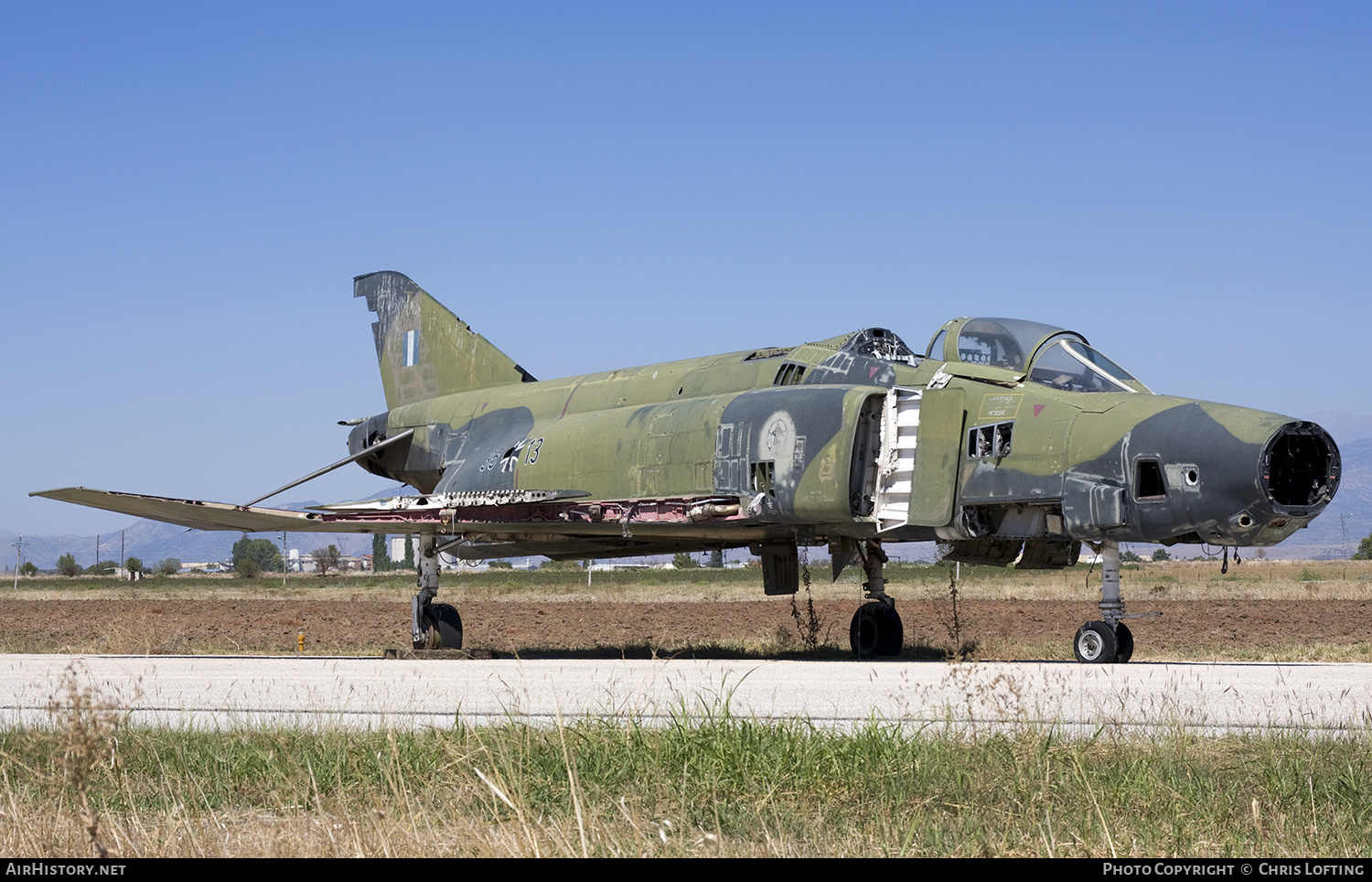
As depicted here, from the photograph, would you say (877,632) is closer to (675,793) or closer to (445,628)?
(445,628)

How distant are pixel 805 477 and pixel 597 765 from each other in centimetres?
779

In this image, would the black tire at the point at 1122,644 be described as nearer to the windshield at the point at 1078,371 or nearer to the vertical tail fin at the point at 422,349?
the windshield at the point at 1078,371

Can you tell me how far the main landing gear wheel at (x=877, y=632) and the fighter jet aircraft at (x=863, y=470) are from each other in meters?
0.03

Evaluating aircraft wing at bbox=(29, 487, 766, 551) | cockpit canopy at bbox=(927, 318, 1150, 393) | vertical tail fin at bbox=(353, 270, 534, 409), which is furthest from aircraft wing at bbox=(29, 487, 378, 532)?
cockpit canopy at bbox=(927, 318, 1150, 393)

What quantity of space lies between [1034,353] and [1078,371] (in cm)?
49

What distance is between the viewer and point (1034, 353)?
13484 millimetres

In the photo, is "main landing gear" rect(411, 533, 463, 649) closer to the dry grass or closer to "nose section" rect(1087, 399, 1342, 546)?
"nose section" rect(1087, 399, 1342, 546)

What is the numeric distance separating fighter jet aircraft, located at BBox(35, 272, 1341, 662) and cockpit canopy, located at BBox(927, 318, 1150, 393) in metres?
0.02

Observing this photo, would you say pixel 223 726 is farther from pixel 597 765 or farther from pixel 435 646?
pixel 435 646

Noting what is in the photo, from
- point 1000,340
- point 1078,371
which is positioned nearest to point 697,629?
point 1000,340

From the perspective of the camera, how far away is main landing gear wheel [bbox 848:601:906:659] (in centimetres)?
1596

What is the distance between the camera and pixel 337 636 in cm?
2267

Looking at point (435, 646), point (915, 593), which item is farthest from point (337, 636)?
point (915, 593)

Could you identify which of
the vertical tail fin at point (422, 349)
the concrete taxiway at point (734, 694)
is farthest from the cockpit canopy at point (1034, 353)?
the vertical tail fin at point (422, 349)
